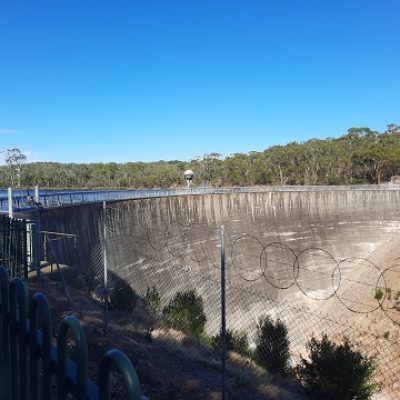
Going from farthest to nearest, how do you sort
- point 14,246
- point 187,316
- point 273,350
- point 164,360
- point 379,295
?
1. point 379,295
2. point 187,316
3. point 273,350
4. point 14,246
5. point 164,360

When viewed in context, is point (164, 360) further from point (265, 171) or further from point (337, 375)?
point (265, 171)

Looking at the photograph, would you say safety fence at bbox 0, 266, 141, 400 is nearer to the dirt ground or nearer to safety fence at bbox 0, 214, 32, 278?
the dirt ground

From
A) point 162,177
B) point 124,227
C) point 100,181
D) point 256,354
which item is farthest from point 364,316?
point 100,181

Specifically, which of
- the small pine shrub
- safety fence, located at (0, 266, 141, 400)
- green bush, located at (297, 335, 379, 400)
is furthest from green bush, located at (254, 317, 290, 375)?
the small pine shrub

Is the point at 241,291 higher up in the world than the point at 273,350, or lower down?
lower down

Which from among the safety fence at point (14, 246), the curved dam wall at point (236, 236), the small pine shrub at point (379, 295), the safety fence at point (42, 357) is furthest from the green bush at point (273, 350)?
the small pine shrub at point (379, 295)

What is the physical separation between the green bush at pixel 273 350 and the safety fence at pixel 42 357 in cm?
835

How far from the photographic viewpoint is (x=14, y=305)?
253cm

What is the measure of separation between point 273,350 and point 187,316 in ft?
10.5

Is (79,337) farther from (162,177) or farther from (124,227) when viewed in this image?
(162,177)

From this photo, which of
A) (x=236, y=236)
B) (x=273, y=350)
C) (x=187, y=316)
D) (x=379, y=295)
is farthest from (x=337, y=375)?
(x=236, y=236)

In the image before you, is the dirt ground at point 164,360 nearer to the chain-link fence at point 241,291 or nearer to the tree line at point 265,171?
the chain-link fence at point 241,291

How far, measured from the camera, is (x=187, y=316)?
13.1 metres

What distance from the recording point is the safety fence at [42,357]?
1783 mm
